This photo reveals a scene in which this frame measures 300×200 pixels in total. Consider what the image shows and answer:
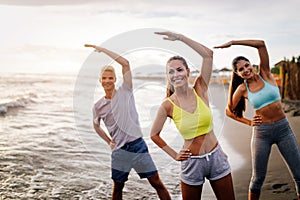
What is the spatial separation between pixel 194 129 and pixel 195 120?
63 millimetres

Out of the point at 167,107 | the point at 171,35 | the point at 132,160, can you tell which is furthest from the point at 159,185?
the point at 171,35

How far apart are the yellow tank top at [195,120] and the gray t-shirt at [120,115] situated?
566mm

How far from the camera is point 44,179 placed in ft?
18.0

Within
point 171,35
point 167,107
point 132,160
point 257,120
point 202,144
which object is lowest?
point 132,160

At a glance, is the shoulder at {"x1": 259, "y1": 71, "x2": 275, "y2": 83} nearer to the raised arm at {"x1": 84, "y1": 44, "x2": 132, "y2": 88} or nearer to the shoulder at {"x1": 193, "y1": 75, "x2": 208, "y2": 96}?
the shoulder at {"x1": 193, "y1": 75, "x2": 208, "y2": 96}

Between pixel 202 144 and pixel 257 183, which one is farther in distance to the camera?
pixel 257 183

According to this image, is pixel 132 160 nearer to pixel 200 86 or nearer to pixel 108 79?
pixel 108 79

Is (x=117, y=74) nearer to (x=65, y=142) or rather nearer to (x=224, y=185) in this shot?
(x=224, y=185)

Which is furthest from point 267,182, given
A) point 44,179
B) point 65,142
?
point 65,142

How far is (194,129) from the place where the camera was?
2.96 m

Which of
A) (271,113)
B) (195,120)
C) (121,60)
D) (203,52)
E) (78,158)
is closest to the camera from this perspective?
(195,120)

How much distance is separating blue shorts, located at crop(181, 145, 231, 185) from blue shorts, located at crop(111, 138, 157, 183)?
630 mm

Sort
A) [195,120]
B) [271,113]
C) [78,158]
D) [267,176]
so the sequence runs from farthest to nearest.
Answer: [78,158], [267,176], [271,113], [195,120]

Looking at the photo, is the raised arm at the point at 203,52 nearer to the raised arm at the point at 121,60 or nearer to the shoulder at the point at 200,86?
the shoulder at the point at 200,86
